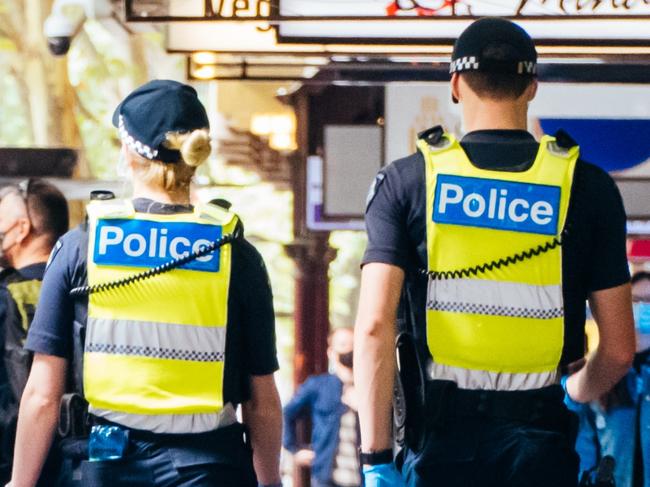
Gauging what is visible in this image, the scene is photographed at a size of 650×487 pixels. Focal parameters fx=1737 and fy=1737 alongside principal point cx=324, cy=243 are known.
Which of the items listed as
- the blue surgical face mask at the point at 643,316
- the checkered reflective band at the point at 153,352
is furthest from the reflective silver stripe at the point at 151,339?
the blue surgical face mask at the point at 643,316

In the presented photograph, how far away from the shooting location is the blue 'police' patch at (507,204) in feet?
14.2

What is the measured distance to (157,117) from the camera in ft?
15.3

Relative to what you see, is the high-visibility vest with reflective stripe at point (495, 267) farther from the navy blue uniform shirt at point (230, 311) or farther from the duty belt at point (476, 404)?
the navy blue uniform shirt at point (230, 311)

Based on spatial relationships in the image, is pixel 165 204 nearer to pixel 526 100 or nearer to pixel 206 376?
pixel 206 376

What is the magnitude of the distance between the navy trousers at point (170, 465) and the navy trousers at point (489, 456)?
1.81ft

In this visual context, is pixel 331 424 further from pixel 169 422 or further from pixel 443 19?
pixel 169 422

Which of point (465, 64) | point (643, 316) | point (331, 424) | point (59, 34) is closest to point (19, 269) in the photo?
point (643, 316)

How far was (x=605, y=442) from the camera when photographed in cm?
748

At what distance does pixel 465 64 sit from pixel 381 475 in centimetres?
106

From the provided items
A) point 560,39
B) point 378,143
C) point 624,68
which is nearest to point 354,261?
point 378,143

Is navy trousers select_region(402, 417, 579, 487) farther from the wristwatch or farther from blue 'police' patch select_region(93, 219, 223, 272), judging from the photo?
blue 'police' patch select_region(93, 219, 223, 272)

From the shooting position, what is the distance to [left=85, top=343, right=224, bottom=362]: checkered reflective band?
4.53 metres

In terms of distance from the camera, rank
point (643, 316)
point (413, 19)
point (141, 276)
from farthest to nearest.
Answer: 1. point (413, 19)
2. point (643, 316)
3. point (141, 276)

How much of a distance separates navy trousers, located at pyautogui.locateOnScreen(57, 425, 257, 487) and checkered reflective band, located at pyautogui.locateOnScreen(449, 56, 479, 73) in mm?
1134
